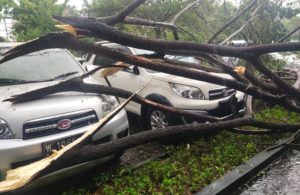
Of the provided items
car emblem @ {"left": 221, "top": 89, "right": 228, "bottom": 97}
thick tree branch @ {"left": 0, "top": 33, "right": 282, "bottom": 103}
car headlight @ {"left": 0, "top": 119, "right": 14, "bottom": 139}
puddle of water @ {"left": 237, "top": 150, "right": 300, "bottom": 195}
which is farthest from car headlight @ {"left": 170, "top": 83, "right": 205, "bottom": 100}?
car headlight @ {"left": 0, "top": 119, "right": 14, "bottom": 139}

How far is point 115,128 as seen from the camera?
4.24 metres

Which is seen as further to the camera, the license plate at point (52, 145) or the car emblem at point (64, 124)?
the car emblem at point (64, 124)

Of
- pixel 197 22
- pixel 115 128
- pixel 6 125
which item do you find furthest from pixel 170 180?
pixel 197 22

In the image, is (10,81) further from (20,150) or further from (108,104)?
(20,150)

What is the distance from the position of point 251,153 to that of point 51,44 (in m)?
3.50

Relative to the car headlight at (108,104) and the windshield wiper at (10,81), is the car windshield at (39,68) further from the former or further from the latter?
the car headlight at (108,104)

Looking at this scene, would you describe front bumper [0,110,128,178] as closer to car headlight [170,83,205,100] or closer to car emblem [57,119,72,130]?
car emblem [57,119,72,130]

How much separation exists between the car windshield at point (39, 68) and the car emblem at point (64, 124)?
1.23 meters

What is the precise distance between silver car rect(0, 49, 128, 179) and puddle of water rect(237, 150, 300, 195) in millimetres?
1905

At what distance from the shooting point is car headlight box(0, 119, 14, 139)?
348 cm

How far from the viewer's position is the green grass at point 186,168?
3.96 m

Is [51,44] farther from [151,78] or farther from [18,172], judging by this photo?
[151,78]

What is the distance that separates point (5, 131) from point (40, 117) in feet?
1.28

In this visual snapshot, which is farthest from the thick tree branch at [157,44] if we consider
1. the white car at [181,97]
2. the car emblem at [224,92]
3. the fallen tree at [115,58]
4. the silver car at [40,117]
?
the car emblem at [224,92]
